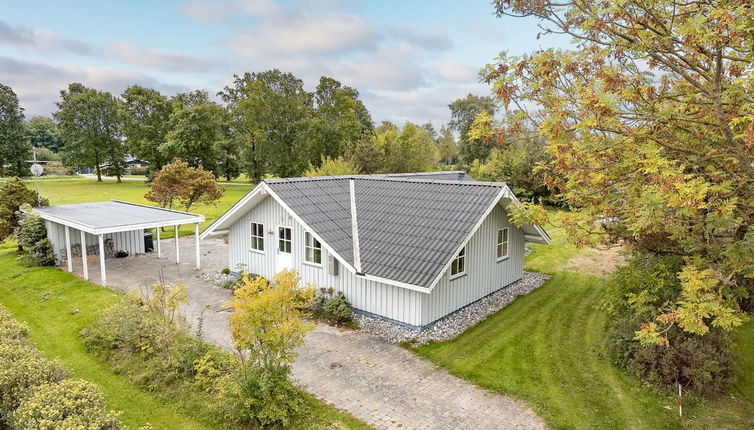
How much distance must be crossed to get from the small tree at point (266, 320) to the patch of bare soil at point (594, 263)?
1432cm

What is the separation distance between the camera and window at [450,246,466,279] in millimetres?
Result: 12094

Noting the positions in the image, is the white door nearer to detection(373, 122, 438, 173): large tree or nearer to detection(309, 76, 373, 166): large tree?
detection(373, 122, 438, 173): large tree

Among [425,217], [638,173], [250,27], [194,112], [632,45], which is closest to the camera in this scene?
[632,45]

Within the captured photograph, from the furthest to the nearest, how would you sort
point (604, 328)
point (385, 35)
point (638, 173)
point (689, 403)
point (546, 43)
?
1. point (385, 35)
2. point (604, 328)
3. point (689, 403)
4. point (546, 43)
5. point (638, 173)

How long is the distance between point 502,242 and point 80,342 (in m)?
12.8

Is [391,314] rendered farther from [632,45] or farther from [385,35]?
[385,35]

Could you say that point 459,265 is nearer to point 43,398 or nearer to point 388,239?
point 388,239

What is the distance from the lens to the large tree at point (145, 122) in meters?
50.8

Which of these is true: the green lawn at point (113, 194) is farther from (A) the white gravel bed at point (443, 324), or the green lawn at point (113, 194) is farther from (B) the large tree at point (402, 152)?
(A) the white gravel bed at point (443, 324)

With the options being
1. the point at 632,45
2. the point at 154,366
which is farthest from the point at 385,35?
the point at 154,366

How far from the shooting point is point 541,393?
8.45 meters

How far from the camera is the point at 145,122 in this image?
5200cm

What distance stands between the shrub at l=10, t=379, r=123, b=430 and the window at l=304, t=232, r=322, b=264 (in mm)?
7275

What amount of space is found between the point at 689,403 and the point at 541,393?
2.79m
